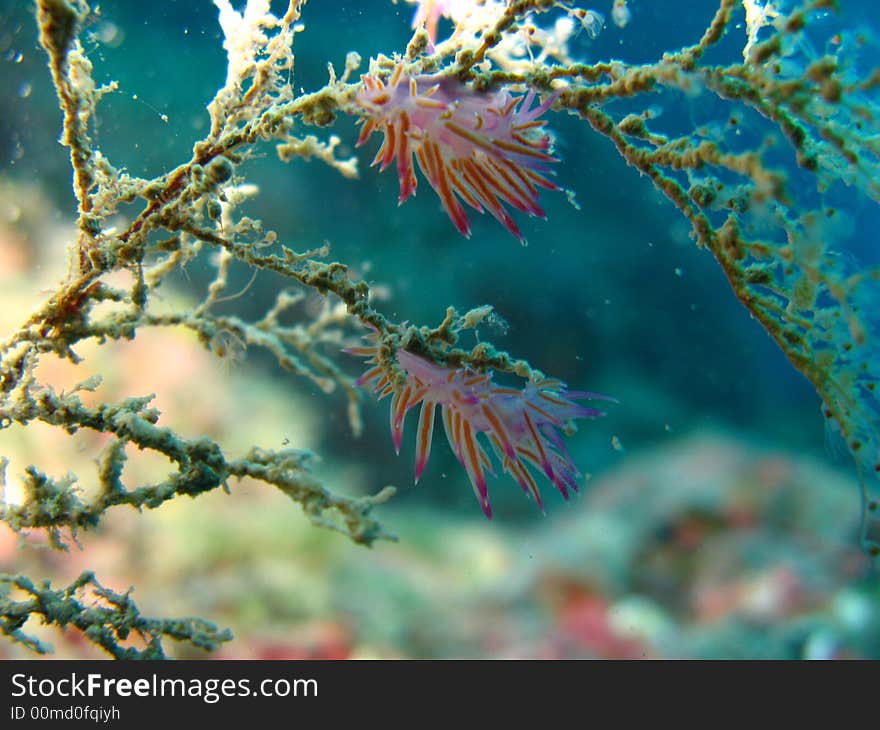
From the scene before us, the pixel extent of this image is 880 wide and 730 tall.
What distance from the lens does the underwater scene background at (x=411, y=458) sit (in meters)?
3.48

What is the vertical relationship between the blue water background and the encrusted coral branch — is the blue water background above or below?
above

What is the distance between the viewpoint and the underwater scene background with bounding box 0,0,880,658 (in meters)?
3.48

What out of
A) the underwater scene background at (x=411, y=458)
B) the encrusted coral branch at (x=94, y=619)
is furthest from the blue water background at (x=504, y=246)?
the encrusted coral branch at (x=94, y=619)

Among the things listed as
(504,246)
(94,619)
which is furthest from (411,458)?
(94,619)

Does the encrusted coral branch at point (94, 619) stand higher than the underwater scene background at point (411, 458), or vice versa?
the underwater scene background at point (411, 458)

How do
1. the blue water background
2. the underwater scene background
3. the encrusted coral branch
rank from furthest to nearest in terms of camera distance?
1. the underwater scene background
2. the blue water background
3. the encrusted coral branch

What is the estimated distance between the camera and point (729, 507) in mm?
4902

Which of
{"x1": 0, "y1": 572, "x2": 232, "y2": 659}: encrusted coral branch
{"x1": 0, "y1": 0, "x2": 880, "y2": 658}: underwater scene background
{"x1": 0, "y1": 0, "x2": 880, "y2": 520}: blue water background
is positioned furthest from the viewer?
{"x1": 0, "y1": 0, "x2": 880, "y2": 658}: underwater scene background

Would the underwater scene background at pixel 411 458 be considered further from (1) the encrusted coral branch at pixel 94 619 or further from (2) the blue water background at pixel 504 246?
(1) the encrusted coral branch at pixel 94 619

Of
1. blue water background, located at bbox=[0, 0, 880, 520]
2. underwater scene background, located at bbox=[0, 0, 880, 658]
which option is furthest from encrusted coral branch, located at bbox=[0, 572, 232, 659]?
underwater scene background, located at bbox=[0, 0, 880, 658]

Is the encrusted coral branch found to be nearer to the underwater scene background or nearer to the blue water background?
the blue water background

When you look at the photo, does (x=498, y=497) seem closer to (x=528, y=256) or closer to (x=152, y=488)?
(x=528, y=256)

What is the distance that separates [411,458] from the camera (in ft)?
17.0

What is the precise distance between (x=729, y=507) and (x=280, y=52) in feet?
16.3
